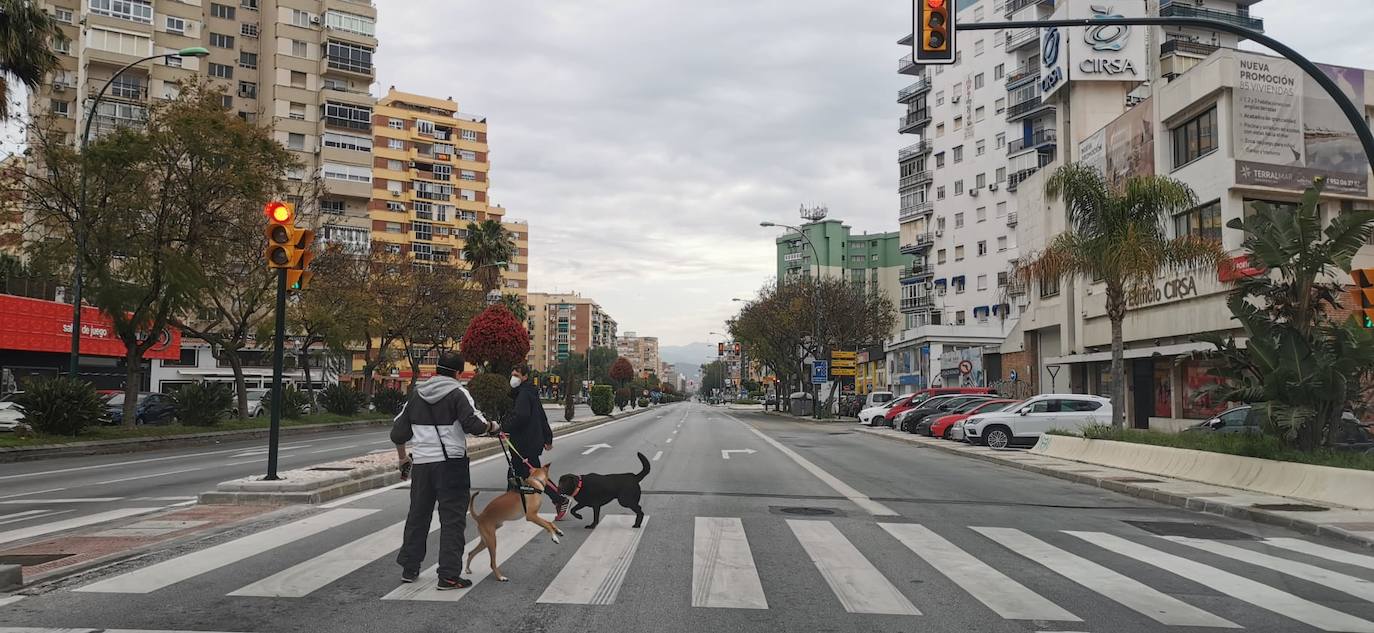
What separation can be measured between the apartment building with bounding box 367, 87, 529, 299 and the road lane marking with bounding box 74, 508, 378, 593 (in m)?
79.6

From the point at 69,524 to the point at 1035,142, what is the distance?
6565cm

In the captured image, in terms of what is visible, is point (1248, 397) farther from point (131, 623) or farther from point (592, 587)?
point (131, 623)

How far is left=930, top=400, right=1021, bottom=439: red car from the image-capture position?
28048 mm

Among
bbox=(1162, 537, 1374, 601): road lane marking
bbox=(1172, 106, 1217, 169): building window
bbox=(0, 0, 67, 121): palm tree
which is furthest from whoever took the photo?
bbox=(1172, 106, 1217, 169): building window

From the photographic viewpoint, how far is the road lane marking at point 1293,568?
7039 mm

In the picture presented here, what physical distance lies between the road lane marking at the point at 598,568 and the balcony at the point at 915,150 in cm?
7509

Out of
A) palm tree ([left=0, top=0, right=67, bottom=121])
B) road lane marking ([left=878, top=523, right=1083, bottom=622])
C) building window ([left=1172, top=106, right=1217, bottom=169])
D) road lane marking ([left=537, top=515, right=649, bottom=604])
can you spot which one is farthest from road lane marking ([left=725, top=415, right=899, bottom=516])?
building window ([left=1172, top=106, right=1217, bottom=169])

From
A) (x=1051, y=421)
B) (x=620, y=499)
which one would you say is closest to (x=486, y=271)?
(x=1051, y=421)

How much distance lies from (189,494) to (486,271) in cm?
4503

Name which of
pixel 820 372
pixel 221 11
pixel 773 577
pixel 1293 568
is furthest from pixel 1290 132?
pixel 221 11

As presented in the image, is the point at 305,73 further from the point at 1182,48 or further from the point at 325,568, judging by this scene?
the point at 325,568

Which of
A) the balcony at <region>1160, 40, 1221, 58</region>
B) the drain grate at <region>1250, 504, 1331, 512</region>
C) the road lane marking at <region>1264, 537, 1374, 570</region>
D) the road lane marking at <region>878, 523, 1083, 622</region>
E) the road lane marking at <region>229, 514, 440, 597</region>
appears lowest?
the road lane marking at <region>1264, 537, 1374, 570</region>

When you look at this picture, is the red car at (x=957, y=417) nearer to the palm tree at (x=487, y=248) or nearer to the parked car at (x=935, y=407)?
the parked car at (x=935, y=407)

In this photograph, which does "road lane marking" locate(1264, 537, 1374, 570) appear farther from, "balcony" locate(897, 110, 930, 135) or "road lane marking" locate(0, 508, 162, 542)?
"balcony" locate(897, 110, 930, 135)
